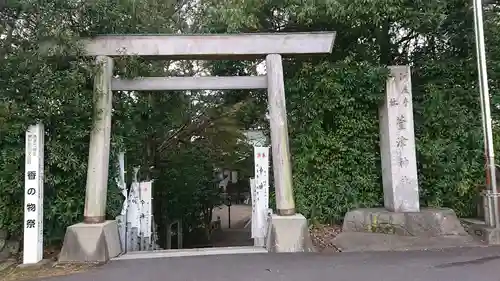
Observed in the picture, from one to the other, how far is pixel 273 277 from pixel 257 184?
3011 millimetres

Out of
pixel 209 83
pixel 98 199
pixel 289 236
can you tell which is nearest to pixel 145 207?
pixel 98 199

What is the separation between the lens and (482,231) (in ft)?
25.3

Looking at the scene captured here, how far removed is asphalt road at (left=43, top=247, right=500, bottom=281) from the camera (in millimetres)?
5521

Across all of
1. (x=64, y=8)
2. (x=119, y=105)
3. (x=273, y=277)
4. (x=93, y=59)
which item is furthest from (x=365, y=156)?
(x=64, y=8)

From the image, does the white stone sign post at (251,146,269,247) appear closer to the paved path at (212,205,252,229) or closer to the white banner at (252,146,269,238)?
the white banner at (252,146,269,238)

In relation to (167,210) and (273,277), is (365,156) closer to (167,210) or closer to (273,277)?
(273,277)

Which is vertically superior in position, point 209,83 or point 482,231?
point 209,83

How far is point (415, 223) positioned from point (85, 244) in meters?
5.97

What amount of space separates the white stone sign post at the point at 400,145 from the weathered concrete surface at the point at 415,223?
19 centimetres

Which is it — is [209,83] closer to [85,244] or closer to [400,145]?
[85,244]

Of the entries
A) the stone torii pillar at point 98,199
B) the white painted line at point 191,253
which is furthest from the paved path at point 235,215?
the stone torii pillar at point 98,199

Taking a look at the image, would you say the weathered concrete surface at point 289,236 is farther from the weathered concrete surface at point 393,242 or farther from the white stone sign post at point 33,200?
the white stone sign post at point 33,200

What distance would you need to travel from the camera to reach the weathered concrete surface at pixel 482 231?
7.37 metres

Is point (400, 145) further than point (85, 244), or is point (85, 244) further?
point (400, 145)
